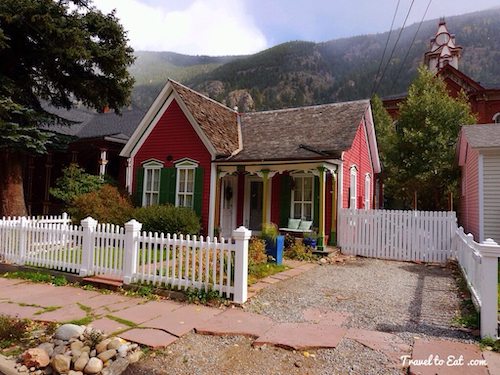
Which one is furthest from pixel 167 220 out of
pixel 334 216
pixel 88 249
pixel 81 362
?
pixel 81 362

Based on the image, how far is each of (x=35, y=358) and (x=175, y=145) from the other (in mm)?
11311

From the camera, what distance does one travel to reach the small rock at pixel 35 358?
398 centimetres

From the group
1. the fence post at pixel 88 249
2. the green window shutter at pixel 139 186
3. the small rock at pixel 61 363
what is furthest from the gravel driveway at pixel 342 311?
the green window shutter at pixel 139 186

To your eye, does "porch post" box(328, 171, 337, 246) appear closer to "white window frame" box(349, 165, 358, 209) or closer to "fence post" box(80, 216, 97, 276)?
"white window frame" box(349, 165, 358, 209)

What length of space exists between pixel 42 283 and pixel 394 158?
18.4 m

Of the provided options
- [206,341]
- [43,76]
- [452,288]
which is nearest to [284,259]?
[452,288]

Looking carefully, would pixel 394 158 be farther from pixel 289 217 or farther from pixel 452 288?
pixel 452 288

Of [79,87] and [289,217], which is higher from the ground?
[79,87]

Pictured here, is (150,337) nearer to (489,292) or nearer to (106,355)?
(106,355)

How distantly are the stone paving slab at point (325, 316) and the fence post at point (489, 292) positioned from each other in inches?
70.8

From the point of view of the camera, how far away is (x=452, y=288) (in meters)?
7.56

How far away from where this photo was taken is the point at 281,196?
46.5 ft

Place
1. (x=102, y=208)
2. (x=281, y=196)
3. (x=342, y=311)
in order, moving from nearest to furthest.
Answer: (x=342, y=311), (x=102, y=208), (x=281, y=196)

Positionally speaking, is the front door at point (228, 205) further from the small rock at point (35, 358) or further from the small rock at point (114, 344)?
the small rock at point (35, 358)
